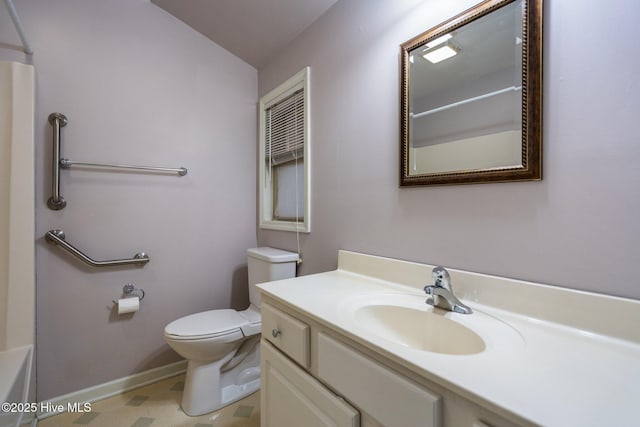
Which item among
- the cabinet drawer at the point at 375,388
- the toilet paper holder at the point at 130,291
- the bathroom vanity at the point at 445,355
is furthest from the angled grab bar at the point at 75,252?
the cabinet drawer at the point at 375,388

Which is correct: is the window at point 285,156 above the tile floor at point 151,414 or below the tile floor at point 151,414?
above

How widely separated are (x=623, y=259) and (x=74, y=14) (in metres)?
2.59

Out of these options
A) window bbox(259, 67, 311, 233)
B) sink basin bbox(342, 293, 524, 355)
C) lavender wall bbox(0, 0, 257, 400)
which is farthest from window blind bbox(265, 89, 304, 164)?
sink basin bbox(342, 293, 524, 355)

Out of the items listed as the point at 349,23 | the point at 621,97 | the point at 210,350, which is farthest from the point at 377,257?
the point at 349,23

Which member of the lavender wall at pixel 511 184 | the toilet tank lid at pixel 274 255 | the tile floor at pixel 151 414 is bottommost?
the tile floor at pixel 151 414

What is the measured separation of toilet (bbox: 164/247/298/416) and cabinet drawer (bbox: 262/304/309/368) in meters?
0.53

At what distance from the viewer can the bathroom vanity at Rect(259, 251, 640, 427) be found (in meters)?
0.46

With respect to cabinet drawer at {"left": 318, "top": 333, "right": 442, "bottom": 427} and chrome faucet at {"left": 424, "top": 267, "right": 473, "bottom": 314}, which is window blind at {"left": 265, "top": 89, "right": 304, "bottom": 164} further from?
cabinet drawer at {"left": 318, "top": 333, "right": 442, "bottom": 427}

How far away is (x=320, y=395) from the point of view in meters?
0.79

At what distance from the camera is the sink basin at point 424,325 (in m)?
0.71

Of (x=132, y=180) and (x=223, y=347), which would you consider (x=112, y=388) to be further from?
(x=132, y=180)

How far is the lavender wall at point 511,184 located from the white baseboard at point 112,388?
1313 millimetres

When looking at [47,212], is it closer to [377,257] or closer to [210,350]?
[210,350]

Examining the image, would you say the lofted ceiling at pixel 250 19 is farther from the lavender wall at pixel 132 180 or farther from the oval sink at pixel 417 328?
the oval sink at pixel 417 328
